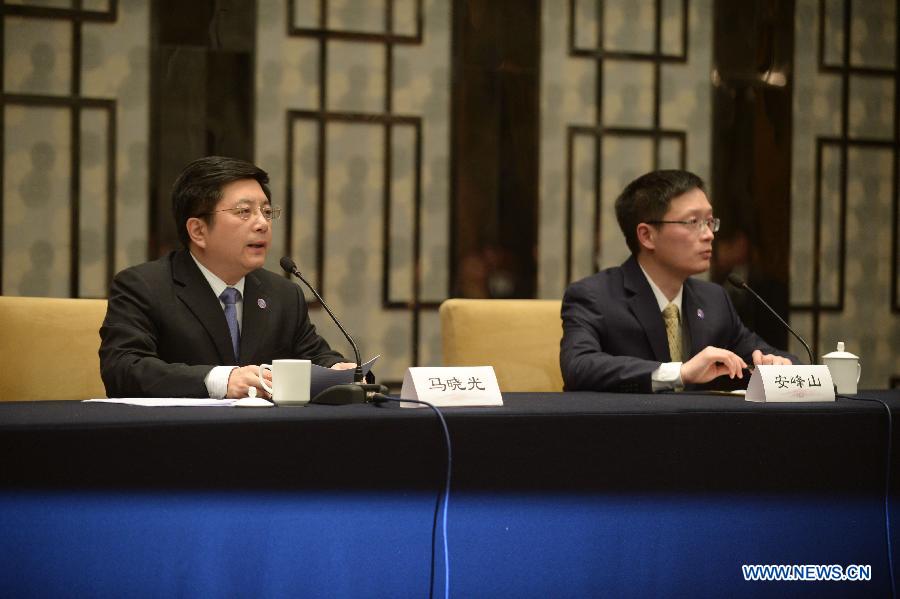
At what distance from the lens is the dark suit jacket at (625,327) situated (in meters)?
2.44

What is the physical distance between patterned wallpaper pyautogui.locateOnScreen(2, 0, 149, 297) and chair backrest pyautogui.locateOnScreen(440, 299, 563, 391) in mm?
1549

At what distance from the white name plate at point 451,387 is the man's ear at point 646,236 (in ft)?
3.57

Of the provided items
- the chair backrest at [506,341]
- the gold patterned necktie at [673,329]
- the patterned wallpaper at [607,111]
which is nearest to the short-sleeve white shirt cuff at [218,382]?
the chair backrest at [506,341]

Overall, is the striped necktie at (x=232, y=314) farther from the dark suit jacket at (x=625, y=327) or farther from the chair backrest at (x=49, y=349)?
the dark suit jacket at (x=625, y=327)

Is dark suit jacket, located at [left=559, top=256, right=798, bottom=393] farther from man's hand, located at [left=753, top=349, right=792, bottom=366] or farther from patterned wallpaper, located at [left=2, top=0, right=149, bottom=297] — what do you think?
patterned wallpaper, located at [left=2, top=0, right=149, bottom=297]

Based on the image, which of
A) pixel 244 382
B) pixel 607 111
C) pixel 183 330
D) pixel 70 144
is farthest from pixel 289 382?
pixel 607 111

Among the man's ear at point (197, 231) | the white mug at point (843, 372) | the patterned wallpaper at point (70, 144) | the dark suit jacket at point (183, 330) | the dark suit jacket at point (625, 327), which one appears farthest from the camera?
the patterned wallpaper at point (70, 144)

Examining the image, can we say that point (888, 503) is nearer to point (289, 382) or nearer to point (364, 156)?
point (289, 382)

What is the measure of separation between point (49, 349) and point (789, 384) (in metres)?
1.66

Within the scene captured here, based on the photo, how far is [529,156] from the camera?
412 cm

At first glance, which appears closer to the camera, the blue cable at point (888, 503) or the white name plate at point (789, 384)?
the blue cable at point (888, 503)

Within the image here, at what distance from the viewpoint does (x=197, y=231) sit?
2559 millimetres

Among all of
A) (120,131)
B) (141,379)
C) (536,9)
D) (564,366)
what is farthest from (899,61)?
(141,379)

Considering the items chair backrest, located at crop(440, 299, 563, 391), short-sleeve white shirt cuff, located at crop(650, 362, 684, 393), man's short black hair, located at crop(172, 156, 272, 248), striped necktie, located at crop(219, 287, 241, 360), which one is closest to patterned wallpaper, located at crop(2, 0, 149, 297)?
man's short black hair, located at crop(172, 156, 272, 248)
